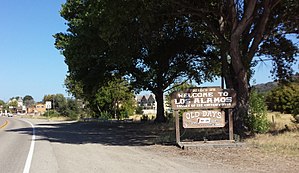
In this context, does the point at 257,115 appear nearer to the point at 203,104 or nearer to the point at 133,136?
the point at 203,104

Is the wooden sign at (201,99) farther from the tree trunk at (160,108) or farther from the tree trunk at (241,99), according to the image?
the tree trunk at (160,108)

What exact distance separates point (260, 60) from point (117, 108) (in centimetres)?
3653

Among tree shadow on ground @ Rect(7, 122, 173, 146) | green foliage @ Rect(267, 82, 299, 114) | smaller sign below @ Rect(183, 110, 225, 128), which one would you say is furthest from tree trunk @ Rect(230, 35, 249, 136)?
green foliage @ Rect(267, 82, 299, 114)

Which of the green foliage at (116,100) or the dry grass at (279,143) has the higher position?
the green foliage at (116,100)

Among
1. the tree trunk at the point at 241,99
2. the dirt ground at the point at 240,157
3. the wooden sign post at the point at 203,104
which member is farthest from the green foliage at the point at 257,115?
the dirt ground at the point at 240,157

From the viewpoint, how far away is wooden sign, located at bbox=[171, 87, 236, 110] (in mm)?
14914

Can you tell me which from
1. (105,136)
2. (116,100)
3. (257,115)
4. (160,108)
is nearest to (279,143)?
(257,115)

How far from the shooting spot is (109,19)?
16406 mm

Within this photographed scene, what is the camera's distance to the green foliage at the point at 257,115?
54.8 feet

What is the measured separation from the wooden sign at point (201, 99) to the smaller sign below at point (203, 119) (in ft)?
0.85

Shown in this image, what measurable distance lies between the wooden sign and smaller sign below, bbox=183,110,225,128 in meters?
0.26

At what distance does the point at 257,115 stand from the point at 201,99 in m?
3.93

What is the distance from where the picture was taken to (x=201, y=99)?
14.9 meters

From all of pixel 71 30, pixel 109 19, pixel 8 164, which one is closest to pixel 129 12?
pixel 109 19
